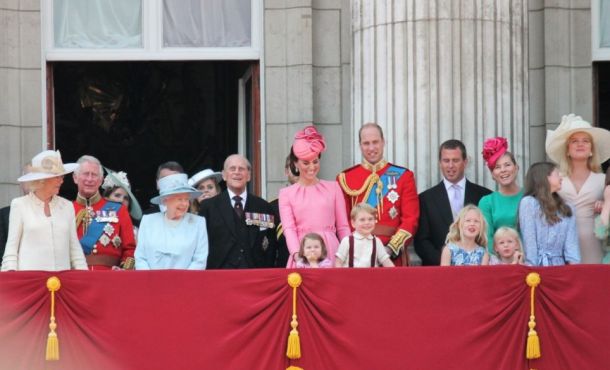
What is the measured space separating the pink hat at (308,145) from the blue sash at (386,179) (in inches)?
23.9

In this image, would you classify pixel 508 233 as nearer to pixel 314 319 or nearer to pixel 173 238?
pixel 314 319

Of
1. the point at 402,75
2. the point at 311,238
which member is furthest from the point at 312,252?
the point at 402,75

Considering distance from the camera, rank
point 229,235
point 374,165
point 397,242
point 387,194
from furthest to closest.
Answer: point 374,165, point 387,194, point 229,235, point 397,242

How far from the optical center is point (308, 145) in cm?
1334

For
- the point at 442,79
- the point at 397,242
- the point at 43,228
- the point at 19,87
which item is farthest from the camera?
the point at 19,87

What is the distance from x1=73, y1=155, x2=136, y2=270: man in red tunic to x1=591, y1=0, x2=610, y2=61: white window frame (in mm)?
5002

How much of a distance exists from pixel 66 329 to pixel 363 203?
2.57 meters

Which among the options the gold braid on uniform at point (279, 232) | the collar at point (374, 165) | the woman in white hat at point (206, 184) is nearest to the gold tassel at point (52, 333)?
the gold braid on uniform at point (279, 232)

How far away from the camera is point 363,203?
1312 centimetres

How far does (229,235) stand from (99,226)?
3.68ft

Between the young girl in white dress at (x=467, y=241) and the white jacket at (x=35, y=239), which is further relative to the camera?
the young girl in white dress at (x=467, y=241)

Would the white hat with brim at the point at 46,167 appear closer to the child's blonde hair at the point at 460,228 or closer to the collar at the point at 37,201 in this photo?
the collar at the point at 37,201

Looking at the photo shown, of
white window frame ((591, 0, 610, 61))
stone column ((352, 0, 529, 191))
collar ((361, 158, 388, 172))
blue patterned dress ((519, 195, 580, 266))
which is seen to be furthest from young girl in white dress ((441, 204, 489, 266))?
white window frame ((591, 0, 610, 61))

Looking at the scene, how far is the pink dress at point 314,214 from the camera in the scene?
1317 centimetres
